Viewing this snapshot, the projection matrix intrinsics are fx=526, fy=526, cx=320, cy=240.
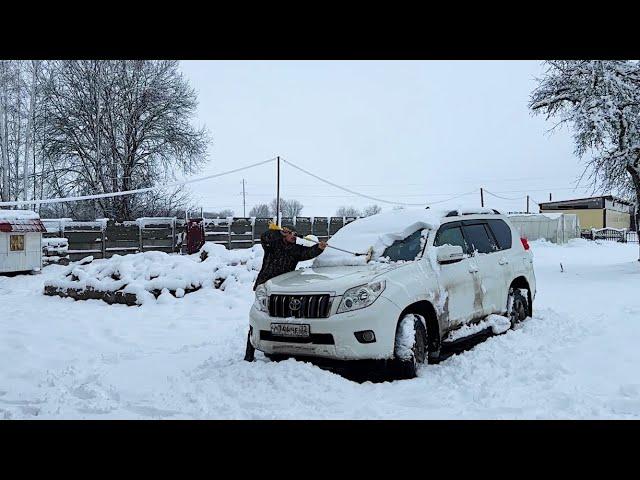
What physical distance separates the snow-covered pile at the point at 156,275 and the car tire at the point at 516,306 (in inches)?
251

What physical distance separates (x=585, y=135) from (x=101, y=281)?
14.5m

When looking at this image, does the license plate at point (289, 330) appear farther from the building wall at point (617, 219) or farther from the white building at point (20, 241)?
the building wall at point (617, 219)

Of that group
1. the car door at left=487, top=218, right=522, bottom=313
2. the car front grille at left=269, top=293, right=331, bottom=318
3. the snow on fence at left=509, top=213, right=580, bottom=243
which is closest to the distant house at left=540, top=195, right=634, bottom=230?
the snow on fence at left=509, top=213, right=580, bottom=243

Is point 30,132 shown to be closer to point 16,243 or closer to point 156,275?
point 16,243

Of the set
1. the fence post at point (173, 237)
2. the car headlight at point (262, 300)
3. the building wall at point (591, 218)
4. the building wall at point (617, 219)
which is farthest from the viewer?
the building wall at point (617, 219)

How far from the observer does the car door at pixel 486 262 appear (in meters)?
6.55

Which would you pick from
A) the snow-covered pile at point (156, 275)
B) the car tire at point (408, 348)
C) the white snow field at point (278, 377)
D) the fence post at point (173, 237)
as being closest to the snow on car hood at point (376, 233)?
the car tire at point (408, 348)

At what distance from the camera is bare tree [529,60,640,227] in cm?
1550

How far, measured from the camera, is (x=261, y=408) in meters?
4.34

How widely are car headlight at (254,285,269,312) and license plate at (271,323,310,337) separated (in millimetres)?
290

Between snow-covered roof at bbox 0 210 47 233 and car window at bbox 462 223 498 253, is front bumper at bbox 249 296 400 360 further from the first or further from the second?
snow-covered roof at bbox 0 210 47 233
